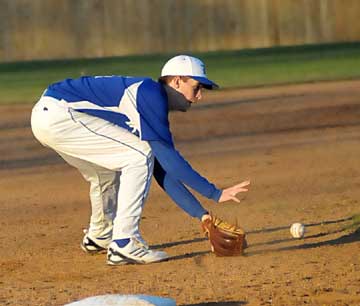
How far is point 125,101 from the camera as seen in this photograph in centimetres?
786

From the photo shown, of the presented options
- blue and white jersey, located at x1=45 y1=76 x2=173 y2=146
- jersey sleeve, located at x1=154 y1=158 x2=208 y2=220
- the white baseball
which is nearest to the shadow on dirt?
the white baseball

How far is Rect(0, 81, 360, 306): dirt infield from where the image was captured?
7.32 m

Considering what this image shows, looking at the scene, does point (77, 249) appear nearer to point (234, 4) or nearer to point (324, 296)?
point (324, 296)

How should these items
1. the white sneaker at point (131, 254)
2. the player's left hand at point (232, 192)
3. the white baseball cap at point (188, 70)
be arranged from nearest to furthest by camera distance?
the player's left hand at point (232, 192)
the white baseball cap at point (188, 70)
the white sneaker at point (131, 254)

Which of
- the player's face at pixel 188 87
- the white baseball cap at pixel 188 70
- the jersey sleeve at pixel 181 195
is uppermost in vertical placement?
the white baseball cap at pixel 188 70

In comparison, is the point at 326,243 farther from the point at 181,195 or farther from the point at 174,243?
the point at 181,195

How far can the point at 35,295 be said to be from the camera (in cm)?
727

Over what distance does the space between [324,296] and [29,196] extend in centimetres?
458

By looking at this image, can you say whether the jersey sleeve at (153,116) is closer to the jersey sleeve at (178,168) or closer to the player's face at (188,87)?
the jersey sleeve at (178,168)

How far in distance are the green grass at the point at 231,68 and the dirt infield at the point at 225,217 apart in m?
3.94

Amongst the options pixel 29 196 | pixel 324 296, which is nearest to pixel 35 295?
pixel 324 296

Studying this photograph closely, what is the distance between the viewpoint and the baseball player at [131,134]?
7.74m

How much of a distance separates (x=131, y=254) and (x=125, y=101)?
949 millimetres

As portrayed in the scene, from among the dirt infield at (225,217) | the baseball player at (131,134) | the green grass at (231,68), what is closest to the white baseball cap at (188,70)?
the baseball player at (131,134)
